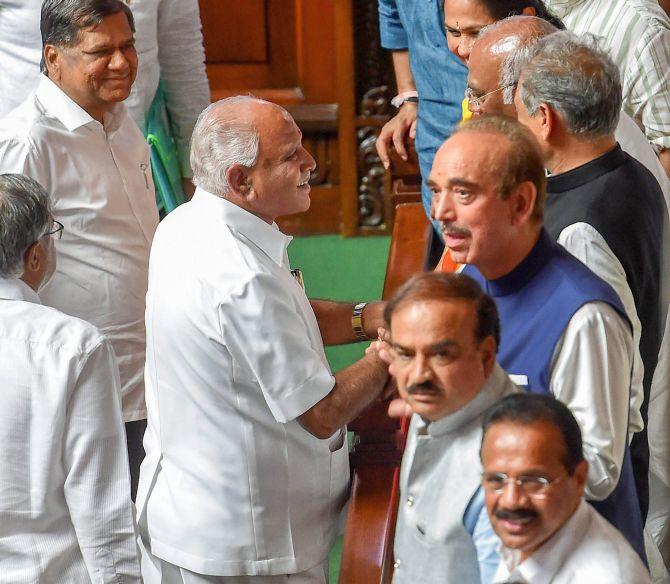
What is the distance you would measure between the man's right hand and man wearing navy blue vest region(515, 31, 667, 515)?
1.45 m

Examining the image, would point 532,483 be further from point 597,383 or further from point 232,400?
A: point 232,400

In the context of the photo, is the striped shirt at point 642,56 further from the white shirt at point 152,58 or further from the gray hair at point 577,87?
the white shirt at point 152,58

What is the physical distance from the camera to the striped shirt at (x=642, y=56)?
10.2ft

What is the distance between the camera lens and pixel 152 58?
372 centimetres

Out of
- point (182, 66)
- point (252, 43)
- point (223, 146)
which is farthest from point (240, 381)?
point (252, 43)

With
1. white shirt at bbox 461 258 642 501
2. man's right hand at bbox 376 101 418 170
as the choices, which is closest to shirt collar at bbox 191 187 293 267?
white shirt at bbox 461 258 642 501

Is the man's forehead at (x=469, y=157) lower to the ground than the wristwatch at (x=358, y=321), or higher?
higher

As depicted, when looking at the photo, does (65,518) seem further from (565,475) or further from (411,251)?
(411,251)

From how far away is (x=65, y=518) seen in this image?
7.54 feet

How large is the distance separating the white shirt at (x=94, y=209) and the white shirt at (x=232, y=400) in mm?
658

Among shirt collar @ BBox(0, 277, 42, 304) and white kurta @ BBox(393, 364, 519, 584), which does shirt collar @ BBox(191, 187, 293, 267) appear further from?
white kurta @ BBox(393, 364, 519, 584)

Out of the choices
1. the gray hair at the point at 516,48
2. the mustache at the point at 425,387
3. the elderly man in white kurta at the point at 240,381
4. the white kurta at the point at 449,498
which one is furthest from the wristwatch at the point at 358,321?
the mustache at the point at 425,387

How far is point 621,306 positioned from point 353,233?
431cm

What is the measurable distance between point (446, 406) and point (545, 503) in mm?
225
